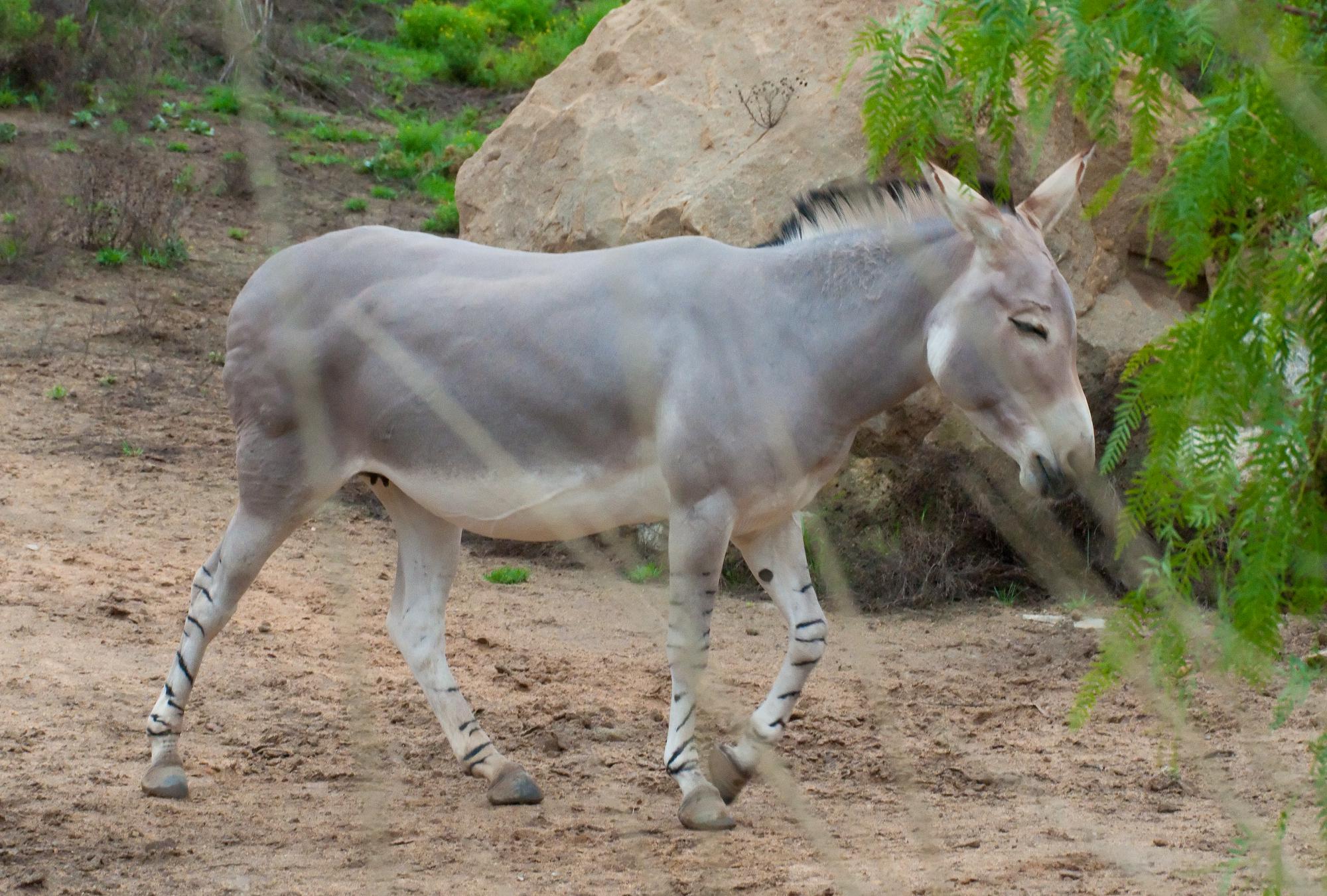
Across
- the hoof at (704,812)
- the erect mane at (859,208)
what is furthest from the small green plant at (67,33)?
the hoof at (704,812)

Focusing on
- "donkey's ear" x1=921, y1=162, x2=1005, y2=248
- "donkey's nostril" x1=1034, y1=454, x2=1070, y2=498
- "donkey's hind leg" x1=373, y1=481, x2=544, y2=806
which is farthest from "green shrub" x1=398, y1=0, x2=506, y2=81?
"donkey's nostril" x1=1034, y1=454, x2=1070, y2=498

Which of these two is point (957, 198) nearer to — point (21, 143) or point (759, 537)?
point (759, 537)

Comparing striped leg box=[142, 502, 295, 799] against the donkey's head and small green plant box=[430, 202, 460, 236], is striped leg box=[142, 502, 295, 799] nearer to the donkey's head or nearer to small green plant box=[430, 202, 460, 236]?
the donkey's head

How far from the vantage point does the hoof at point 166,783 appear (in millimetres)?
4637

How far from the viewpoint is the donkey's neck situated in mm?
4402

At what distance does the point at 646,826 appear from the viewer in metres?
4.56

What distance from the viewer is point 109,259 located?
11414 millimetres

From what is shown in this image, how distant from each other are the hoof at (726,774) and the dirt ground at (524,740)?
15cm

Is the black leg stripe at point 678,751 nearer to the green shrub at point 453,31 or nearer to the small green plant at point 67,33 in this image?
the small green plant at point 67,33

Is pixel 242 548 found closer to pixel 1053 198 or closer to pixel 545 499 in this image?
pixel 545 499

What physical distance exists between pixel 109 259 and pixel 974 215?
9280 mm

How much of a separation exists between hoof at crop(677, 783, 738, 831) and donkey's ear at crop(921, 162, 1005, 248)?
198 centimetres

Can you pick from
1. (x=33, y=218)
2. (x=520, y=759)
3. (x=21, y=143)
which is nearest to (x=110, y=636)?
(x=520, y=759)

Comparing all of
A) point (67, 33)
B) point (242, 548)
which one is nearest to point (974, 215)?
point (242, 548)
